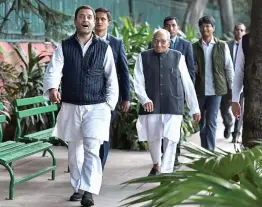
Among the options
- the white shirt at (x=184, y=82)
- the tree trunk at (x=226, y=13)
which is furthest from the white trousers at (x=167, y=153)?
the tree trunk at (x=226, y=13)

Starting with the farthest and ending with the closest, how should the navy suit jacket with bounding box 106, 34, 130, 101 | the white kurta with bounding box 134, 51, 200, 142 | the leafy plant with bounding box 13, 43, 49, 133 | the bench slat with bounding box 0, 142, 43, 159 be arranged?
1. the leafy plant with bounding box 13, 43, 49, 133
2. the navy suit jacket with bounding box 106, 34, 130, 101
3. the white kurta with bounding box 134, 51, 200, 142
4. the bench slat with bounding box 0, 142, 43, 159

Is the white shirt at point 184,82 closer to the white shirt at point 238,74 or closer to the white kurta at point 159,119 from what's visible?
the white kurta at point 159,119

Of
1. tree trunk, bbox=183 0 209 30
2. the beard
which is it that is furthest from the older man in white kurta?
tree trunk, bbox=183 0 209 30

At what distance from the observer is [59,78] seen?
22.7 ft

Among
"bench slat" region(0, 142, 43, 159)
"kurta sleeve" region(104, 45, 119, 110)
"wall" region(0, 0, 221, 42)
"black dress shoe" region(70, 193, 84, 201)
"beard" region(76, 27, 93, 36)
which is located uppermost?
"wall" region(0, 0, 221, 42)

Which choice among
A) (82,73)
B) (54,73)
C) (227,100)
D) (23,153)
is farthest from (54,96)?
(227,100)

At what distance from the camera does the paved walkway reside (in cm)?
711

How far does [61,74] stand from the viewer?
23.0 feet

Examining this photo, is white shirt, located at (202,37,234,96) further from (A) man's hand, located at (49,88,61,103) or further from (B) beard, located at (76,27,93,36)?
(A) man's hand, located at (49,88,61,103)

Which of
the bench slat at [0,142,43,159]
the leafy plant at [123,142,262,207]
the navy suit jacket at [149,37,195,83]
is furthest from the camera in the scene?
the navy suit jacket at [149,37,195,83]

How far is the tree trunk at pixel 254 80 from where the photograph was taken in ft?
15.9

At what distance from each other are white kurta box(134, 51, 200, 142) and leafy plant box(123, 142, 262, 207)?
4.59 m

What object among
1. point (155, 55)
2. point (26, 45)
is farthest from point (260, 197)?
point (26, 45)

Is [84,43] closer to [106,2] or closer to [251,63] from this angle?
[251,63]
